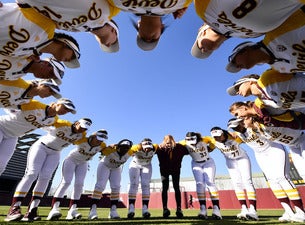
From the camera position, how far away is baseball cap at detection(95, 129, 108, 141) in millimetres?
6676

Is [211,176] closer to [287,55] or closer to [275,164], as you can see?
[275,164]

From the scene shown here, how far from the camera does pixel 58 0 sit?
1.91 m

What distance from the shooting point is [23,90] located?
4.05 m

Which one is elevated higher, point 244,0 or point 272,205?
point 272,205

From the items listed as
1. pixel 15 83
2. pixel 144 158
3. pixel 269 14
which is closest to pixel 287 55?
pixel 269 14

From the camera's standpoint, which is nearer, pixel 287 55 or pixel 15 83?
pixel 287 55

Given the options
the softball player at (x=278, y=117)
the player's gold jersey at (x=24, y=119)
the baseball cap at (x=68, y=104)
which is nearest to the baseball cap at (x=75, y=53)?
the baseball cap at (x=68, y=104)

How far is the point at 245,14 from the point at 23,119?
482cm

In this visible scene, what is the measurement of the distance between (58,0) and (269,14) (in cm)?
172

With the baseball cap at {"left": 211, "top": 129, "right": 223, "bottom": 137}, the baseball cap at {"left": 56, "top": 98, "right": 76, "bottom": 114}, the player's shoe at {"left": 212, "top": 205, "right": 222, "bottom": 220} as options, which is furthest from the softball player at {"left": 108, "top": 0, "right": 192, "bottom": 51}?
the player's shoe at {"left": 212, "top": 205, "right": 222, "bottom": 220}

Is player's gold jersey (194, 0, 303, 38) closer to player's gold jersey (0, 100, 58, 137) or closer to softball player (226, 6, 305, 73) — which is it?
softball player (226, 6, 305, 73)

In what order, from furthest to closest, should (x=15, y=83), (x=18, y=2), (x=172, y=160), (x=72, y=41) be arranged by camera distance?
(x=172, y=160)
(x=15, y=83)
(x=72, y=41)
(x=18, y=2)

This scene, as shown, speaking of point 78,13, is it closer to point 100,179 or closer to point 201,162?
point 201,162

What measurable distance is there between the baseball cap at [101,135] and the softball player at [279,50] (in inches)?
193
